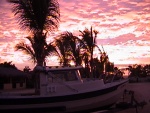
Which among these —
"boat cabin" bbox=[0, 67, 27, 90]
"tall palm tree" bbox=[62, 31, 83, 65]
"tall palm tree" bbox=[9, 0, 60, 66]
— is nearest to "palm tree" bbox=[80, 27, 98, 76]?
"tall palm tree" bbox=[62, 31, 83, 65]

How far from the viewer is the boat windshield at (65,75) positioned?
12.6 m

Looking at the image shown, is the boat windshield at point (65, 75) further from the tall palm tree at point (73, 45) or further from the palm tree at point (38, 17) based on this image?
the tall palm tree at point (73, 45)

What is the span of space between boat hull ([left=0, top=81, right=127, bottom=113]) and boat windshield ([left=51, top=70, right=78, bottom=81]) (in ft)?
3.64

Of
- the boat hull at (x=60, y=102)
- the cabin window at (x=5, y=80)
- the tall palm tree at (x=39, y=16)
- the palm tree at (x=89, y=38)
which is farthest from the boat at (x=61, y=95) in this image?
the cabin window at (x=5, y=80)

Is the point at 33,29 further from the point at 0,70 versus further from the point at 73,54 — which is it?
the point at 0,70

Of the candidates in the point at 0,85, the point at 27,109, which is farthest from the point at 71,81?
the point at 0,85

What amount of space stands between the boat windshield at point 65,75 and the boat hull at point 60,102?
1110 mm

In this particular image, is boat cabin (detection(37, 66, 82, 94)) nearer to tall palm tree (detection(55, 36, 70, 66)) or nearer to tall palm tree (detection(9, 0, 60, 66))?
tall palm tree (detection(9, 0, 60, 66))

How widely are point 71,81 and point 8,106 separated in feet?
10.6

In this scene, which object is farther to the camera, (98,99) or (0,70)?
(0,70)

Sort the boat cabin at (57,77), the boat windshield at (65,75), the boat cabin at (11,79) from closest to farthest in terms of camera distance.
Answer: the boat cabin at (57,77) < the boat windshield at (65,75) < the boat cabin at (11,79)

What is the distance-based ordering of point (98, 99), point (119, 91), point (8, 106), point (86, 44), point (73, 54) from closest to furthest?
point (8, 106) → point (98, 99) → point (119, 91) → point (86, 44) → point (73, 54)

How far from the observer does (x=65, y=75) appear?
42.1 ft

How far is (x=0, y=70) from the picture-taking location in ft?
110
